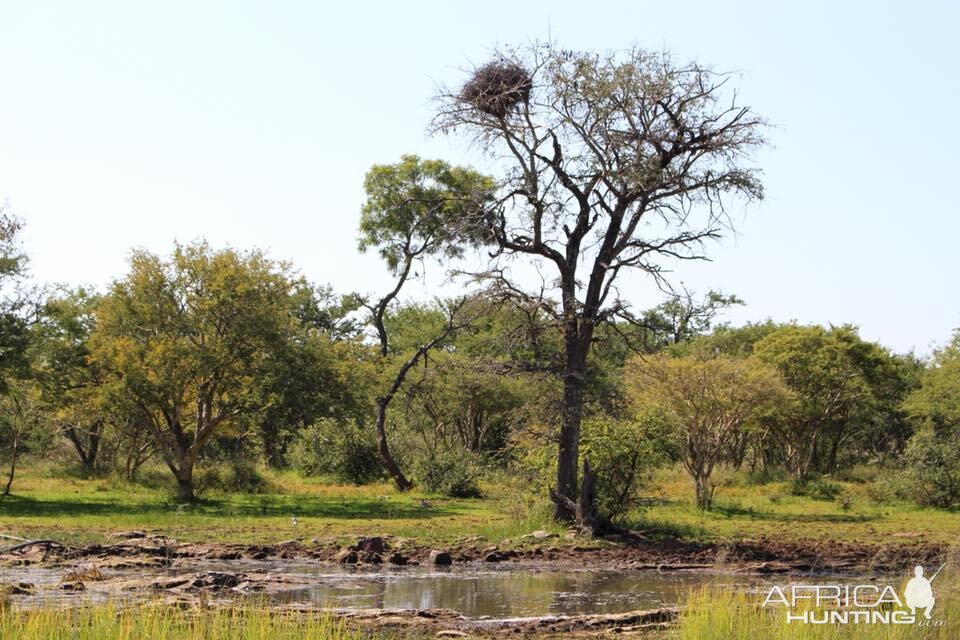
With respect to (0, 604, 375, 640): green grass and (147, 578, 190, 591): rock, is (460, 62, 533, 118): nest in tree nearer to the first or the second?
(147, 578, 190, 591): rock

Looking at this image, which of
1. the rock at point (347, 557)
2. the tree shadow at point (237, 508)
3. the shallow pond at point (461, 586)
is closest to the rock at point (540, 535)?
the shallow pond at point (461, 586)

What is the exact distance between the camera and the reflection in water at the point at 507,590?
14922 millimetres

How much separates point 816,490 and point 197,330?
20633 millimetres

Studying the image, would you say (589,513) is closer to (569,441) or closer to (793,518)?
(569,441)

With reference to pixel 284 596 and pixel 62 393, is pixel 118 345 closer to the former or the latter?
pixel 62 393

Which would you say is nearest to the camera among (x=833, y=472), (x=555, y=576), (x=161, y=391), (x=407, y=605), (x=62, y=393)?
(x=407, y=605)

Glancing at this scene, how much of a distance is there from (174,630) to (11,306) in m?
23.5

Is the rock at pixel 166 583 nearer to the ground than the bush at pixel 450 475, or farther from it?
nearer to the ground

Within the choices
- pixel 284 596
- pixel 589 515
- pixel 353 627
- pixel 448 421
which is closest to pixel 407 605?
pixel 284 596

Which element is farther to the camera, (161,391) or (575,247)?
(161,391)

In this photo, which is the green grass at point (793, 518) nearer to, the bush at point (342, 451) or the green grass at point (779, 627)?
the bush at point (342, 451)

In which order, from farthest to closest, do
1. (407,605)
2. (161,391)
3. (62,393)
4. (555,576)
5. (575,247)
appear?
(62,393) → (161,391) → (575,247) → (555,576) → (407,605)

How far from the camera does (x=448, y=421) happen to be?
1994 inches

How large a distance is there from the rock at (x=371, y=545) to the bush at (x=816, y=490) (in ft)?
67.9
